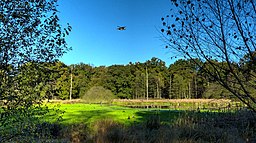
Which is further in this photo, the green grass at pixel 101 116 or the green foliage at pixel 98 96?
the green foliage at pixel 98 96

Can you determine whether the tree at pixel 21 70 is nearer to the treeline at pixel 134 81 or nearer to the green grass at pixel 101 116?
the green grass at pixel 101 116

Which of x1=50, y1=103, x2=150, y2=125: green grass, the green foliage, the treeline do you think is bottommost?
x1=50, y1=103, x2=150, y2=125: green grass

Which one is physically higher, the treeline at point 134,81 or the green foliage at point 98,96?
the treeline at point 134,81

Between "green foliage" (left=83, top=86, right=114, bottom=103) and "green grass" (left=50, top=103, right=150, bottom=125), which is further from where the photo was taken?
"green foliage" (left=83, top=86, right=114, bottom=103)

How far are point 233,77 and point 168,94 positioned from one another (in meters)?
56.4

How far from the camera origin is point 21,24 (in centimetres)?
386

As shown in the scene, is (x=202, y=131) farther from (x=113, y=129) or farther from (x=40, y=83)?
(x=40, y=83)

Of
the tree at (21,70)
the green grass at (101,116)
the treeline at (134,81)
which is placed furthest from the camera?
the treeline at (134,81)

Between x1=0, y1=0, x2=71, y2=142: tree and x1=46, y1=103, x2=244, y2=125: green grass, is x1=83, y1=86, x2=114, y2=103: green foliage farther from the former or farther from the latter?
x1=0, y1=0, x2=71, y2=142: tree

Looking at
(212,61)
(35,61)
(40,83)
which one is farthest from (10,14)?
(212,61)

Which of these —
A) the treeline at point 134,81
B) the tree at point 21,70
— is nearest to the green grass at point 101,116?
the tree at point 21,70

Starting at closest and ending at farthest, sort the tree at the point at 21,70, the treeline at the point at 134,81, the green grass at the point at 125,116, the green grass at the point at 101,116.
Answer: the tree at the point at 21,70 < the green grass at the point at 125,116 < the green grass at the point at 101,116 < the treeline at the point at 134,81

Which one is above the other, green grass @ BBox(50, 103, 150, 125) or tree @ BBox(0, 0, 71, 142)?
tree @ BBox(0, 0, 71, 142)

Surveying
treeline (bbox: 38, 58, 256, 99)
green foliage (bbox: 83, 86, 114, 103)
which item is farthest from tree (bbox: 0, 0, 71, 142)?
treeline (bbox: 38, 58, 256, 99)
